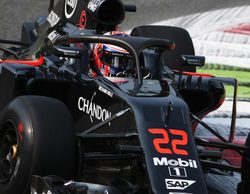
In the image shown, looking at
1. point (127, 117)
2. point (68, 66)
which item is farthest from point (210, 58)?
point (127, 117)

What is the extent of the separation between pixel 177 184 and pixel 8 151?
1.21 m

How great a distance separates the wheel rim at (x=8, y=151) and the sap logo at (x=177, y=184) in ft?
3.36

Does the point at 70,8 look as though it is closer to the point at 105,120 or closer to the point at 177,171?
the point at 105,120

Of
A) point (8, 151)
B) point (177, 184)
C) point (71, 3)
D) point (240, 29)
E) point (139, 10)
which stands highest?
point (71, 3)

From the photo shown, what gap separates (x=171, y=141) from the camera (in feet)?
14.6

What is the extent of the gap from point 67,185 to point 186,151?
2.48ft

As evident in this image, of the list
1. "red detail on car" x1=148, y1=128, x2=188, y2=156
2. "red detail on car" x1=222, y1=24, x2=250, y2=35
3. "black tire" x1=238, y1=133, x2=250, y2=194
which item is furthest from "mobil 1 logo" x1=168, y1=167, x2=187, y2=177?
"red detail on car" x1=222, y1=24, x2=250, y2=35

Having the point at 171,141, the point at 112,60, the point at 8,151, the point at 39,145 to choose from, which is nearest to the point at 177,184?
the point at 171,141

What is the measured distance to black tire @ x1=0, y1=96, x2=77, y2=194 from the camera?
4.46m

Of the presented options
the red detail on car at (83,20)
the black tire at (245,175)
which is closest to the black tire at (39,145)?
the black tire at (245,175)

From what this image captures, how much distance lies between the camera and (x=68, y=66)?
5.62 meters

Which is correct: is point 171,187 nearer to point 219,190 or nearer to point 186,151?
point 186,151

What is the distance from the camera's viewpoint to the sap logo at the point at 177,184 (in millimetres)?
4215

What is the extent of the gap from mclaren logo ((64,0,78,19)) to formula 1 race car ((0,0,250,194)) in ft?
0.49
